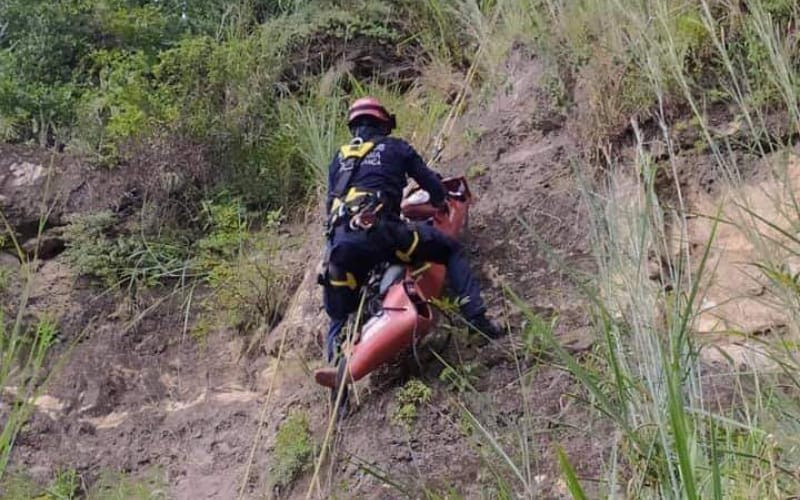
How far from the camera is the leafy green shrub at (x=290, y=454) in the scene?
516 cm

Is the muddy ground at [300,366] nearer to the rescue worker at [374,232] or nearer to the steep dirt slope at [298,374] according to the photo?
the steep dirt slope at [298,374]

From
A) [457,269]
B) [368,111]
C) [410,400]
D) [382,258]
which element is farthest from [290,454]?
[368,111]

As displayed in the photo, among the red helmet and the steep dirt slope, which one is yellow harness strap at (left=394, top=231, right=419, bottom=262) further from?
the red helmet

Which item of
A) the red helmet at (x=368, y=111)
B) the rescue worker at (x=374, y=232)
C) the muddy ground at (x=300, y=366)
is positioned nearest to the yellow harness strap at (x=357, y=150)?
the rescue worker at (x=374, y=232)

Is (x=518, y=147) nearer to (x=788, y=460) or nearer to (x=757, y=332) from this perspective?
(x=757, y=332)

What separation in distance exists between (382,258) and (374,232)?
0.21 meters

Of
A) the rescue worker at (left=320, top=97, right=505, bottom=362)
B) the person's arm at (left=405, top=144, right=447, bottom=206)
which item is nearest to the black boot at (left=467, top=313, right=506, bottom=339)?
the rescue worker at (left=320, top=97, right=505, bottom=362)

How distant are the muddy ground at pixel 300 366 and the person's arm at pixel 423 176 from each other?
2.19ft

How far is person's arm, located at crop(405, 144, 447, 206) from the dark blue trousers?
0.22 meters

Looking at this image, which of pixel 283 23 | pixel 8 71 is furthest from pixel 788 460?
pixel 8 71

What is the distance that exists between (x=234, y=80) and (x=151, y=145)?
93 cm

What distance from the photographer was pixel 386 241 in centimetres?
530

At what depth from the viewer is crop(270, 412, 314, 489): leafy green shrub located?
16.9ft

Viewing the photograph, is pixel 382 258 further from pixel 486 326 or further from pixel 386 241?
pixel 486 326
